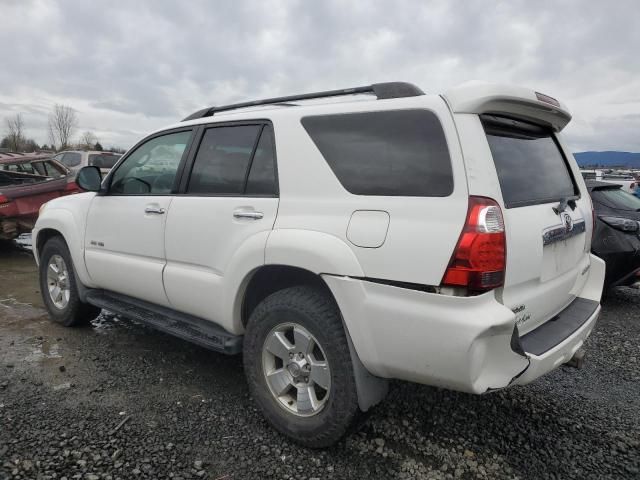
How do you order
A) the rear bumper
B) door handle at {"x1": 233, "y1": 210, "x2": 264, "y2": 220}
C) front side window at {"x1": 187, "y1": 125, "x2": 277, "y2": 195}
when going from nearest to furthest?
the rear bumper
door handle at {"x1": 233, "y1": 210, "x2": 264, "y2": 220}
front side window at {"x1": 187, "y1": 125, "x2": 277, "y2": 195}

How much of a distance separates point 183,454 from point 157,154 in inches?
84.4

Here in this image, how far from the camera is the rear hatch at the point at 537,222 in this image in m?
2.25

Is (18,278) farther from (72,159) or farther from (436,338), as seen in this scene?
(72,159)

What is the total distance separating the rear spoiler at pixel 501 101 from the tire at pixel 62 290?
354cm

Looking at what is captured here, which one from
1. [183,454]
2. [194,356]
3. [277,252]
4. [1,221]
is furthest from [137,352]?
[1,221]

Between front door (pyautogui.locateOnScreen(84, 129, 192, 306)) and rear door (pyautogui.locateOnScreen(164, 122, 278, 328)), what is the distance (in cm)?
15

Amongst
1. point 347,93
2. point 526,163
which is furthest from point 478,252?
point 347,93

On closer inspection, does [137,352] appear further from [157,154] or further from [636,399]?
[636,399]

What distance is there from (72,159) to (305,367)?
46.5ft

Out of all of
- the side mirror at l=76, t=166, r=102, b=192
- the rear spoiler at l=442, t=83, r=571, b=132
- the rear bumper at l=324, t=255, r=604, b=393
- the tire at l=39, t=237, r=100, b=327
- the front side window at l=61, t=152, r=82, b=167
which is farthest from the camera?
the front side window at l=61, t=152, r=82, b=167

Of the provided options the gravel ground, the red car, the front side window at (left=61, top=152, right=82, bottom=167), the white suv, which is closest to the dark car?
the gravel ground

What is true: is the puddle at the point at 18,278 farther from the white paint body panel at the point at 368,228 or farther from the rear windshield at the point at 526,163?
the rear windshield at the point at 526,163

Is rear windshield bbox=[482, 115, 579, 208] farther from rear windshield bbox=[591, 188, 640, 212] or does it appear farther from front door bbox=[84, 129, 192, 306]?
rear windshield bbox=[591, 188, 640, 212]

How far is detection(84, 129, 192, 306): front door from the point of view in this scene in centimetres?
337
